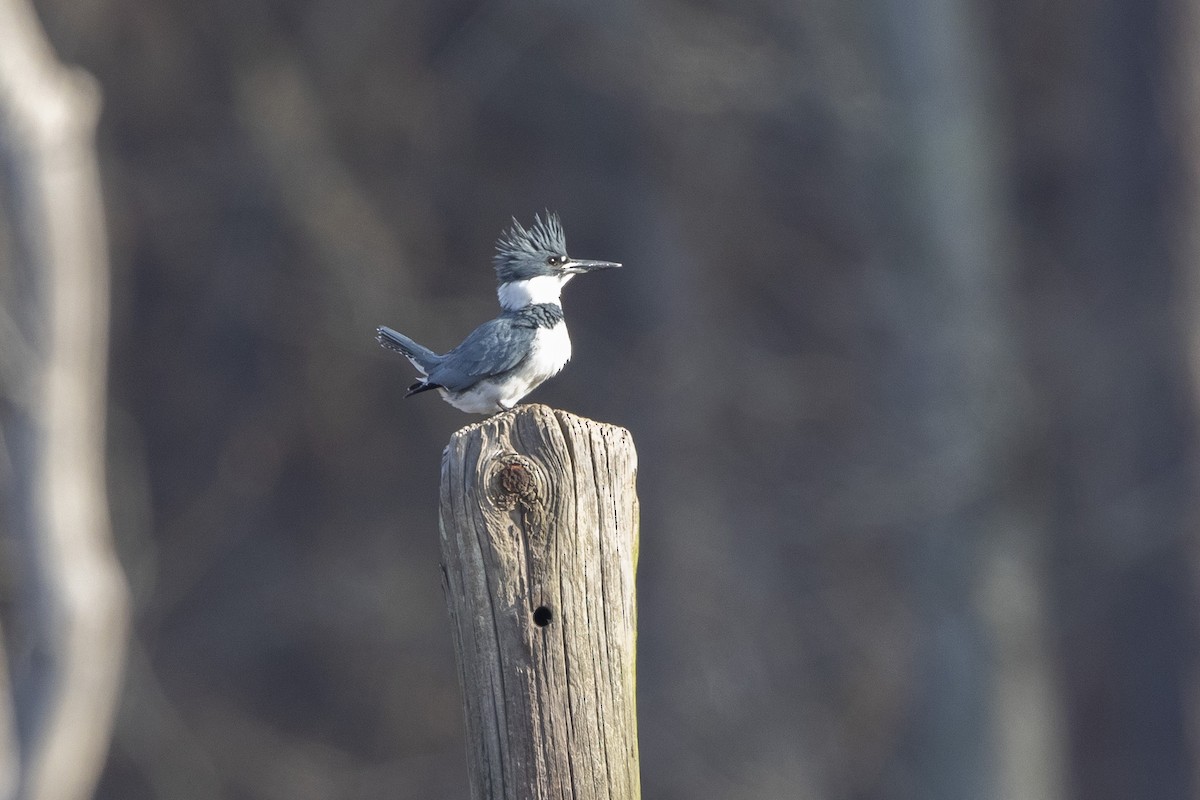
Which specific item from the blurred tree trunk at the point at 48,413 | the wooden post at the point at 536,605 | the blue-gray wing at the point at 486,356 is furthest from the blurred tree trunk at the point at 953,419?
the wooden post at the point at 536,605

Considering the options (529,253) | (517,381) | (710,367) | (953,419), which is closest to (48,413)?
(529,253)

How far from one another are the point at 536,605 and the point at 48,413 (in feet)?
15.0

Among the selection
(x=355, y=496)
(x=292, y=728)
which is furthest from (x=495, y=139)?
(x=292, y=728)

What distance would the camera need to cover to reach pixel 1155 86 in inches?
346

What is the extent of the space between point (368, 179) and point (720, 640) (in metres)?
4.12

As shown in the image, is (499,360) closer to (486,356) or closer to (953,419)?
(486,356)

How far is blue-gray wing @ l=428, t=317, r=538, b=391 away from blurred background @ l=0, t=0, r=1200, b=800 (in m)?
5.46

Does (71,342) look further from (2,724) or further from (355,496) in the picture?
(355,496)

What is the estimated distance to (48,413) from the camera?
268 inches

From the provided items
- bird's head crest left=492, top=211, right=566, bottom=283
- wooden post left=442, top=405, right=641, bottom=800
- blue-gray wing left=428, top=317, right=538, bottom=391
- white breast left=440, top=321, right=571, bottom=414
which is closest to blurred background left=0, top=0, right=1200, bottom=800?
bird's head crest left=492, top=211, right=566, bottom=283

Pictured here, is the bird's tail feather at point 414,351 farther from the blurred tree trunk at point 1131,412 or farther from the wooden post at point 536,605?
the blurred tree trunk at point 1131,412

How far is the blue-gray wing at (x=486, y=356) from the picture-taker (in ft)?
13.4

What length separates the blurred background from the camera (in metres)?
9.23

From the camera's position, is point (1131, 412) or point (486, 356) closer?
point (486, 356)
